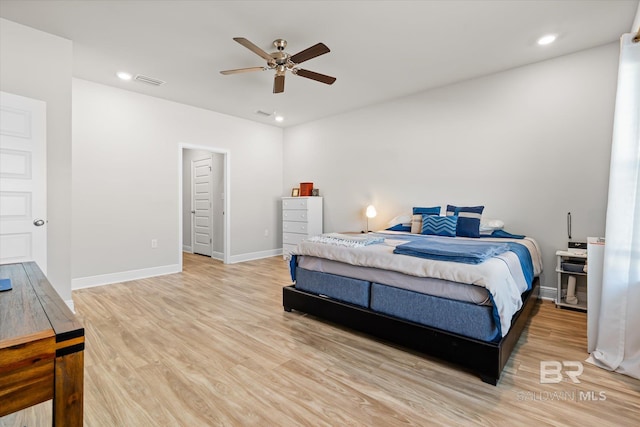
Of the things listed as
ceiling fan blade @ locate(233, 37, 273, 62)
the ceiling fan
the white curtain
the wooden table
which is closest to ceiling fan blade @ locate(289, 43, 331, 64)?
the ceiling fan

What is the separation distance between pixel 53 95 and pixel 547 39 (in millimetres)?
4886

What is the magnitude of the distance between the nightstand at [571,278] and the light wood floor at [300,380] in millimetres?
272

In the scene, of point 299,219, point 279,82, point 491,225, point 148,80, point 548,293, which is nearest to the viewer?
point 279,82

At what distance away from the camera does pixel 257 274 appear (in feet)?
15.0

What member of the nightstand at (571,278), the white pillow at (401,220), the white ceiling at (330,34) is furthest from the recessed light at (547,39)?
the white pillow at (401,220)

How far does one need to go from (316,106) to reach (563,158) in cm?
345

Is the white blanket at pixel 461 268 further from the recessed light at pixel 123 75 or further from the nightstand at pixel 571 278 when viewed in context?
the recessed light at pixel 123 75

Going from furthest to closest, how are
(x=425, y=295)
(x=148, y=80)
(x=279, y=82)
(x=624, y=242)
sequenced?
(x=148, y=80) → (x=279, y=82) → (x=425, y=295) → (x=624, y=242)

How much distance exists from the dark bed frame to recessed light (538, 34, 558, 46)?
8.11ft

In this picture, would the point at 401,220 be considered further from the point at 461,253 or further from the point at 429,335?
the point at 429,335

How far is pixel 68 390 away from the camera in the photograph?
2.52ft

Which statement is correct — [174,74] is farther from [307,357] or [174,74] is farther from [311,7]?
[307,357]

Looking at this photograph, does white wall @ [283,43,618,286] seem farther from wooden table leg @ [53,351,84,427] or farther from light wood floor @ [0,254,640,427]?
wooden table leg @ [53,351,84,427]

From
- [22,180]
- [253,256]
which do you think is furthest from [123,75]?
[253,256]
